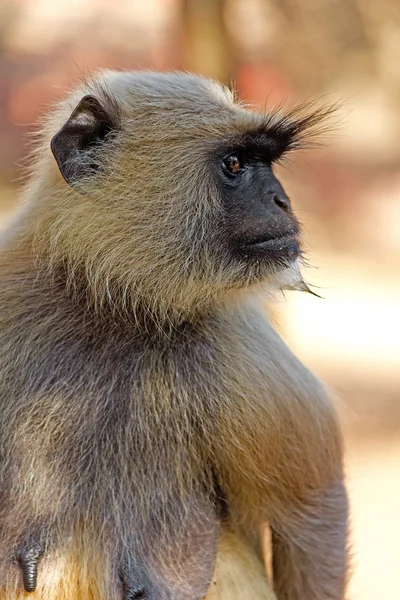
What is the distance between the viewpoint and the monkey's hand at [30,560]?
109 inches

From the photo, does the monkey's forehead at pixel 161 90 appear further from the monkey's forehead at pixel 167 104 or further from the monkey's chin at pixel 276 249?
the monkey's chin at pixel 276 249

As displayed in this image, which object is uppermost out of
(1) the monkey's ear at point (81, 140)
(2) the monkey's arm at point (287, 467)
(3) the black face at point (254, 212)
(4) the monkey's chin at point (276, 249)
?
(1) the monkey's ear at point (81, 140)

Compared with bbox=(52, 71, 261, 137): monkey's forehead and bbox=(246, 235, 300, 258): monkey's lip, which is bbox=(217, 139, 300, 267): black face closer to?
bbox=(246, 235, 300, 258): monkey's lip

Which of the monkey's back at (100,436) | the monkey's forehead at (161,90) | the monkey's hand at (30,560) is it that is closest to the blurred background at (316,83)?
the monkey's forehead at (161,90)

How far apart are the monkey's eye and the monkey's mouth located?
23cm

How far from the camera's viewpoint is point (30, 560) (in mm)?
2764

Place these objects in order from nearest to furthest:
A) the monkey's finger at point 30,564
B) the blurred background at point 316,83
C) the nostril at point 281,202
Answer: the monkey's finger at point 30,564, the nostril at point 281,202, the blurred background at point 316,83

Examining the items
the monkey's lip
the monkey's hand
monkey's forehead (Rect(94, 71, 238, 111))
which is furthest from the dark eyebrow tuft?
the monkey's hand

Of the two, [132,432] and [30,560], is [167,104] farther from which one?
[30,560]

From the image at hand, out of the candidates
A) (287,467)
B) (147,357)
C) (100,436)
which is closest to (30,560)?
(100,436)

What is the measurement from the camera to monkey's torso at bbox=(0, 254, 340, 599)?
9.18ft

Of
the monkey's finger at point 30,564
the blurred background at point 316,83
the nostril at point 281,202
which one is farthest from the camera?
the blurred background at point 316,83

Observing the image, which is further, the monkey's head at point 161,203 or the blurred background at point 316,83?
the blurred background at point 316,83

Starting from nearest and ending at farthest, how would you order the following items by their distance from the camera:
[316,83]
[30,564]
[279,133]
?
[30,564] < [279,133] < [316,83]
